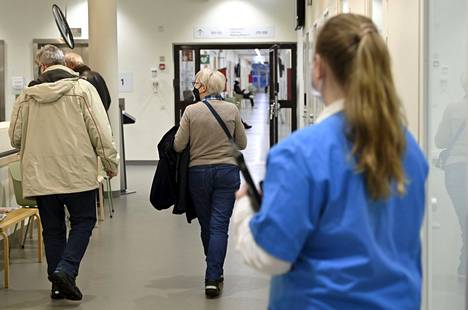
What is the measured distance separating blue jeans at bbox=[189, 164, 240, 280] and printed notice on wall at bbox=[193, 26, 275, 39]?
28.3 ft

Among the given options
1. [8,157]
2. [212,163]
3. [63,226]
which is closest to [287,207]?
[212,163]

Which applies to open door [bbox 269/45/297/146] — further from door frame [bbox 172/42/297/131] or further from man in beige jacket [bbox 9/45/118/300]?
man in beige jacket [bbox 9/45/118/300]

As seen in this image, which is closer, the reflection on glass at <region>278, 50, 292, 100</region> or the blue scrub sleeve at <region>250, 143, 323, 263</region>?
the blue scrub sleeve at <region>250, 143, 323, 263</region>

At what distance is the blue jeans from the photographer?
465cm

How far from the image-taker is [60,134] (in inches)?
177

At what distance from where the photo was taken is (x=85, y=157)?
455 centimetres

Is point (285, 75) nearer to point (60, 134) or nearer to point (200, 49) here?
point (200, 49)

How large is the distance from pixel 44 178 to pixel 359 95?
3.27 meters

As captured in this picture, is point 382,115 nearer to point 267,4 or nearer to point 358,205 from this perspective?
point 358,205

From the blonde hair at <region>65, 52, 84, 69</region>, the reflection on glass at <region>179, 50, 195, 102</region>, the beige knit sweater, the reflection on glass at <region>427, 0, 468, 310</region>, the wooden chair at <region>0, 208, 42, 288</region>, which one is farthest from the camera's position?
the reflection on glass at <region>179, 50, 195, 102</region>

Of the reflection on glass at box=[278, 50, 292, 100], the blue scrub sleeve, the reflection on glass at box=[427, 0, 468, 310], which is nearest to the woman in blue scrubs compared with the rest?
the blue scrub sleeve

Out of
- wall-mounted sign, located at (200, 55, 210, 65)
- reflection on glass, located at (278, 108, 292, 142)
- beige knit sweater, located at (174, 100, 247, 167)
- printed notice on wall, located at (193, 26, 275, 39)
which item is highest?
printed notice on wall, located at (193, 26, 275, 39)

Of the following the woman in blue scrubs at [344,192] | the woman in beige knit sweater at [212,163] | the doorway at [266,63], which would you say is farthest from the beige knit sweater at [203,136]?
the doorway at [266,63]

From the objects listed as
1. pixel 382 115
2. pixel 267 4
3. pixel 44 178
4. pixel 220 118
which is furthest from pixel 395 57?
pixel 267 4
